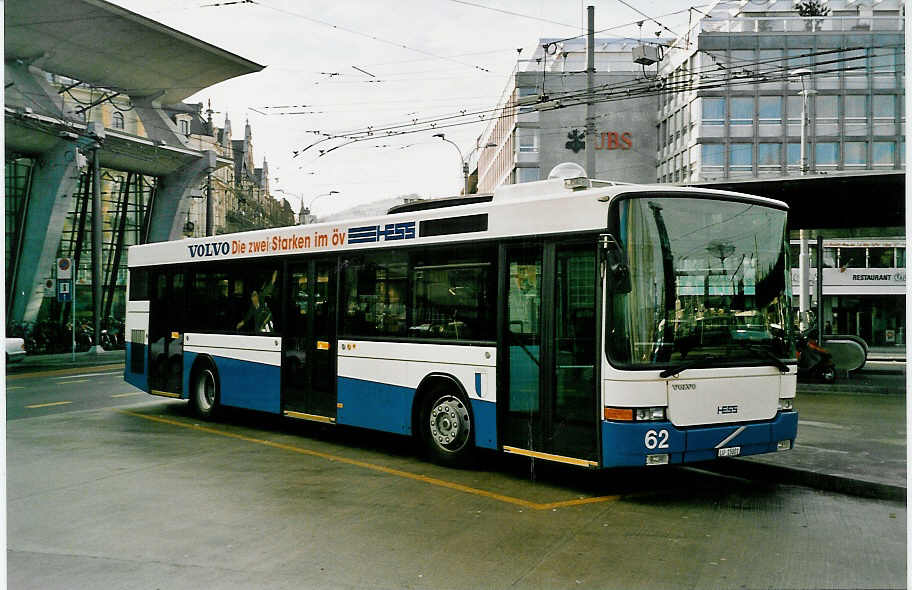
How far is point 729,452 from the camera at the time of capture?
810cm

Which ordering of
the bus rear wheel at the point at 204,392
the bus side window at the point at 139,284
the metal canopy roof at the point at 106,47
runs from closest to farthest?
1. the bus rear wheel at the point at 204,392
2. the bus side window at the point at 139,284
3. the metal canopy roof at the point at 106,47

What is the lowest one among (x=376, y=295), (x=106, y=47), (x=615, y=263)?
(x=376, y=295)

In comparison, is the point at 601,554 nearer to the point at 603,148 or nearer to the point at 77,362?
the point at 77,362

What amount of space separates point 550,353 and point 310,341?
14.5ft

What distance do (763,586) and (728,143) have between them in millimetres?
49260

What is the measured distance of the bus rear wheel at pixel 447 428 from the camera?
953cm

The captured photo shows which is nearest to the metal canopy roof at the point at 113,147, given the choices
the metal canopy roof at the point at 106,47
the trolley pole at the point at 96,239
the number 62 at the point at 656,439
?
the trolley pole at the point at 96,239

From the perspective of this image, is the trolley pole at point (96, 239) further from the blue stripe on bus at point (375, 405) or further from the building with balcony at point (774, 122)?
the blue stripe on bus at point (375, 405)

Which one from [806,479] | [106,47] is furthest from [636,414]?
[106,47]

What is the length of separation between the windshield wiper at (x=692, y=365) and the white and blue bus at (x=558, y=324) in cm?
2

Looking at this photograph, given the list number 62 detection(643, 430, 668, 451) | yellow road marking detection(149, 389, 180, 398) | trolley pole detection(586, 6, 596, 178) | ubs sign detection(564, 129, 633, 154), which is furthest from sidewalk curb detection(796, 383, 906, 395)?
ubs sign detection(564, 129, 633, 154)

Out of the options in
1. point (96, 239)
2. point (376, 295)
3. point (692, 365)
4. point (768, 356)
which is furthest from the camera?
point (96, 239)

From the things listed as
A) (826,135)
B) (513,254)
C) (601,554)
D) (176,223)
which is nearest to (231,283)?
(513,254)

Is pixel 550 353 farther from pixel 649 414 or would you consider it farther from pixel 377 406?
pixel 377 406
